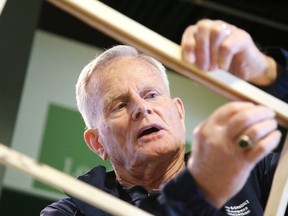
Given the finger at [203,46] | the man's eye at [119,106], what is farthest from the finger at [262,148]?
the man's eye at [119,106]

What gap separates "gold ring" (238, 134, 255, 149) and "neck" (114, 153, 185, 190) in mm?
422

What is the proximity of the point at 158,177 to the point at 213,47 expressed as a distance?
1.48 ft

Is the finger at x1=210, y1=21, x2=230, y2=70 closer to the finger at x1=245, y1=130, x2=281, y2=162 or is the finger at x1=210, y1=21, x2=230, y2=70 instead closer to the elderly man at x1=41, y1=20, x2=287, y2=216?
the elderly man at x1=41, y1=20, x2=287, y2=216

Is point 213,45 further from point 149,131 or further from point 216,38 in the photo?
point 149,131

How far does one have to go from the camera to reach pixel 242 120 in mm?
653

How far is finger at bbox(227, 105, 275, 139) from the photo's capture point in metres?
0.65

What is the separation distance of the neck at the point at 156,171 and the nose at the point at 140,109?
0.28ft

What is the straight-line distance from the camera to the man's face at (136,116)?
42.1 inches

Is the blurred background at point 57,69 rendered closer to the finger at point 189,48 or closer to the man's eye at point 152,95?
the man's eye at point 152,95

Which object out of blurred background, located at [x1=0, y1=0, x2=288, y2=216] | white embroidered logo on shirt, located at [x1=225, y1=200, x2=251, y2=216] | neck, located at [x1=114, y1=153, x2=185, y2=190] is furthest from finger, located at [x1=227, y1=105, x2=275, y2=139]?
blurred background, located at [x1=0, y1=0, x2=288, y2=216]

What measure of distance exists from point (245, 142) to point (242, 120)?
0.08ft

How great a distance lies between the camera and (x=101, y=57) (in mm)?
1225

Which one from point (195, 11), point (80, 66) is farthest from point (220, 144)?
point (195, 11)

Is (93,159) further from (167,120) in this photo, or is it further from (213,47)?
(213,47)
